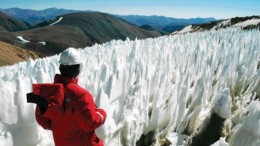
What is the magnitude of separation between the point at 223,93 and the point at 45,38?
144113mm

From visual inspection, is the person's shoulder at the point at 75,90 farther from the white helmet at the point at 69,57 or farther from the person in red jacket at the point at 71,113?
the white helmet at the point at 69,57

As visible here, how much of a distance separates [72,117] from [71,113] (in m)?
0.05

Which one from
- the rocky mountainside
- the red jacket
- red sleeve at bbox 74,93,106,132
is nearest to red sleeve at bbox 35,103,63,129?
the red jacket

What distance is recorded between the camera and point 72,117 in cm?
308

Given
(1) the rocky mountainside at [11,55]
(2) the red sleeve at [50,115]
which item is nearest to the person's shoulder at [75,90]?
(2) the red sleeve at [50,115]

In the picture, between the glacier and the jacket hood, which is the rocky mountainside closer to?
the glacier

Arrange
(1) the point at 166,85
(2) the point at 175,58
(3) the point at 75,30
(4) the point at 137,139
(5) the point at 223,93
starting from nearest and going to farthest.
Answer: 1. (5) the point at 223,93
2. (4) the point at 137,139
3. (1) the point at 166,85
4. (2) the point at 175,58
5. (3) the point at 75,30

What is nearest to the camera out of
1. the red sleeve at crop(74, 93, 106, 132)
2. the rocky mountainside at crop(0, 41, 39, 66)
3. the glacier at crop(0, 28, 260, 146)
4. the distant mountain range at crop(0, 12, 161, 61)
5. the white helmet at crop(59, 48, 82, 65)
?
the red sleeve at crop(74, 93, 106, 132)

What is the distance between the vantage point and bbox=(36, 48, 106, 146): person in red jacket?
3.01m

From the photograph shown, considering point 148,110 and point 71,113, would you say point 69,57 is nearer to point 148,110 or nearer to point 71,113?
point 71,113

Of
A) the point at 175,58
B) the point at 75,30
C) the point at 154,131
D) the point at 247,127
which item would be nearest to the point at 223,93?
the point at 247,127

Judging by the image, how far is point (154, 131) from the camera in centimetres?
483

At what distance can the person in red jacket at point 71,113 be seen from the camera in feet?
9.86

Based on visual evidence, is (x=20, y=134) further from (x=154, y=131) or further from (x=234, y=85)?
(x=234, y=85)
